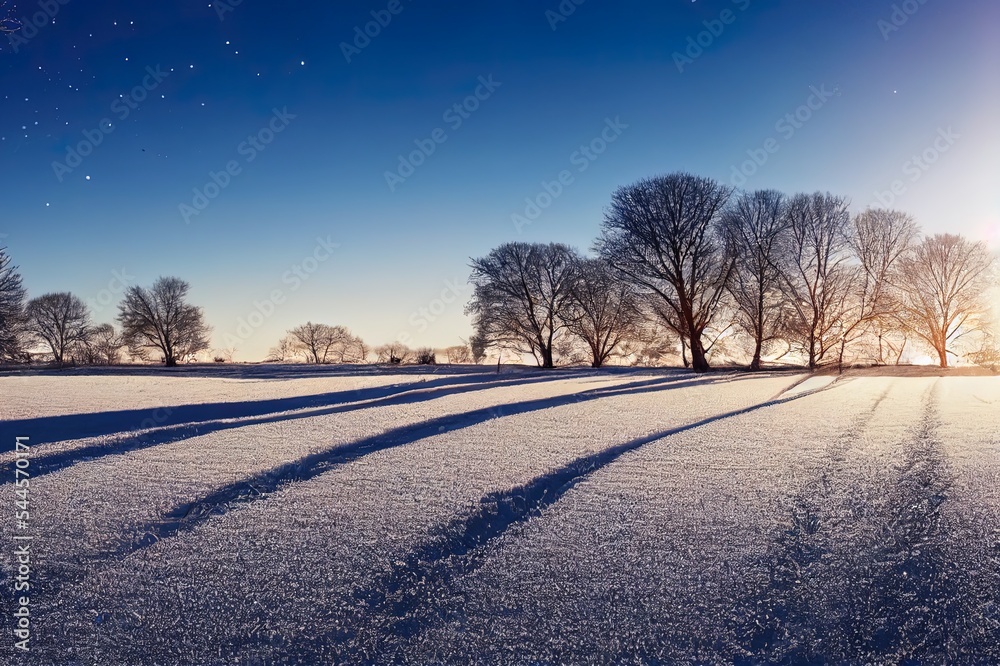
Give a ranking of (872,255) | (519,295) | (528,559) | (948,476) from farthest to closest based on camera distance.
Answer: (519,295) → (872,255) → (948,476) → (528,559)

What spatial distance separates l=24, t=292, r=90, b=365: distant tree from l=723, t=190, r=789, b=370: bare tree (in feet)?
156

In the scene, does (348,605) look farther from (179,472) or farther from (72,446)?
(72,446)

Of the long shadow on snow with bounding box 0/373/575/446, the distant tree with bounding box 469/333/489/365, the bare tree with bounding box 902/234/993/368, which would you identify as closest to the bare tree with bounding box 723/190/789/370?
the bare tree with bounding box 902/234/993/368

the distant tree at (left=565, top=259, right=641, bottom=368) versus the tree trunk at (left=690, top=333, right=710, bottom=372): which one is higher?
the distant tree at (left=565, top=259, right=641, bottom=368)

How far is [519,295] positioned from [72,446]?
26632mm

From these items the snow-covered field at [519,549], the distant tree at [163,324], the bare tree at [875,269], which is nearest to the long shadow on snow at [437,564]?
the snow-covered field at [519,549]

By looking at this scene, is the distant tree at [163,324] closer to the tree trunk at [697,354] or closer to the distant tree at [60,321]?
the distant tree at [60,321]

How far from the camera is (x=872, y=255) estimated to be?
898 inches

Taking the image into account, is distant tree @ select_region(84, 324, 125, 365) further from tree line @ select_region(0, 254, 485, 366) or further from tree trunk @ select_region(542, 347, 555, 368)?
tree trunk @ select_region(542, 347, 555, 368)

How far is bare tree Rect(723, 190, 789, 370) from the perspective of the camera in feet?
72.9

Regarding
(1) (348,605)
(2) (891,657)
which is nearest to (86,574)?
(1) (348,605)

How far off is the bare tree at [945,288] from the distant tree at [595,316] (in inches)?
524

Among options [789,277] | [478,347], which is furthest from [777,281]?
[478,347]

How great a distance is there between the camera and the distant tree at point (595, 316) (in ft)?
97.9
